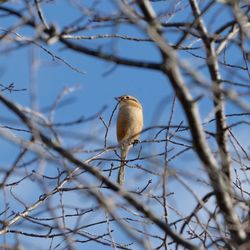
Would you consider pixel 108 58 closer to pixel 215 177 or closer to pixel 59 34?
pixel 59 34

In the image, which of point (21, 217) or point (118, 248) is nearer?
point (118, 248)

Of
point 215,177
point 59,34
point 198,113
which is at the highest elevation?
point 59,34

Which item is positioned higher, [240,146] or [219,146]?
[240,146]

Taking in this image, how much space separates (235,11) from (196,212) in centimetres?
84

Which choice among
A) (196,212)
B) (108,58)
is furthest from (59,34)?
(196,212)

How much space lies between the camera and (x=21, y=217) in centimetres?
346

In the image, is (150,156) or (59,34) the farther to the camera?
(150,156)

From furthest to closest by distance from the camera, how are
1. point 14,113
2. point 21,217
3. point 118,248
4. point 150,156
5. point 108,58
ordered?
point 21,217, point 118,248, point 150,156, point 14,113, point 108,58

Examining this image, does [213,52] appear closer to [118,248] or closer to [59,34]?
[59,34]

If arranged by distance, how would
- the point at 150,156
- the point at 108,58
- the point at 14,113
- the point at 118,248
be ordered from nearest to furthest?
1. the point at 108,58
2. the point at 14,113
3. the point at 150,156
4. the point at 118,248

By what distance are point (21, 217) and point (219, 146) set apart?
1431mm

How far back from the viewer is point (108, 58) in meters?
2.02

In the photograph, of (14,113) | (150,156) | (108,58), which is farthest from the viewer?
(150,156)

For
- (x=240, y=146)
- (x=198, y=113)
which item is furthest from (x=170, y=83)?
(x=240, y=146)
